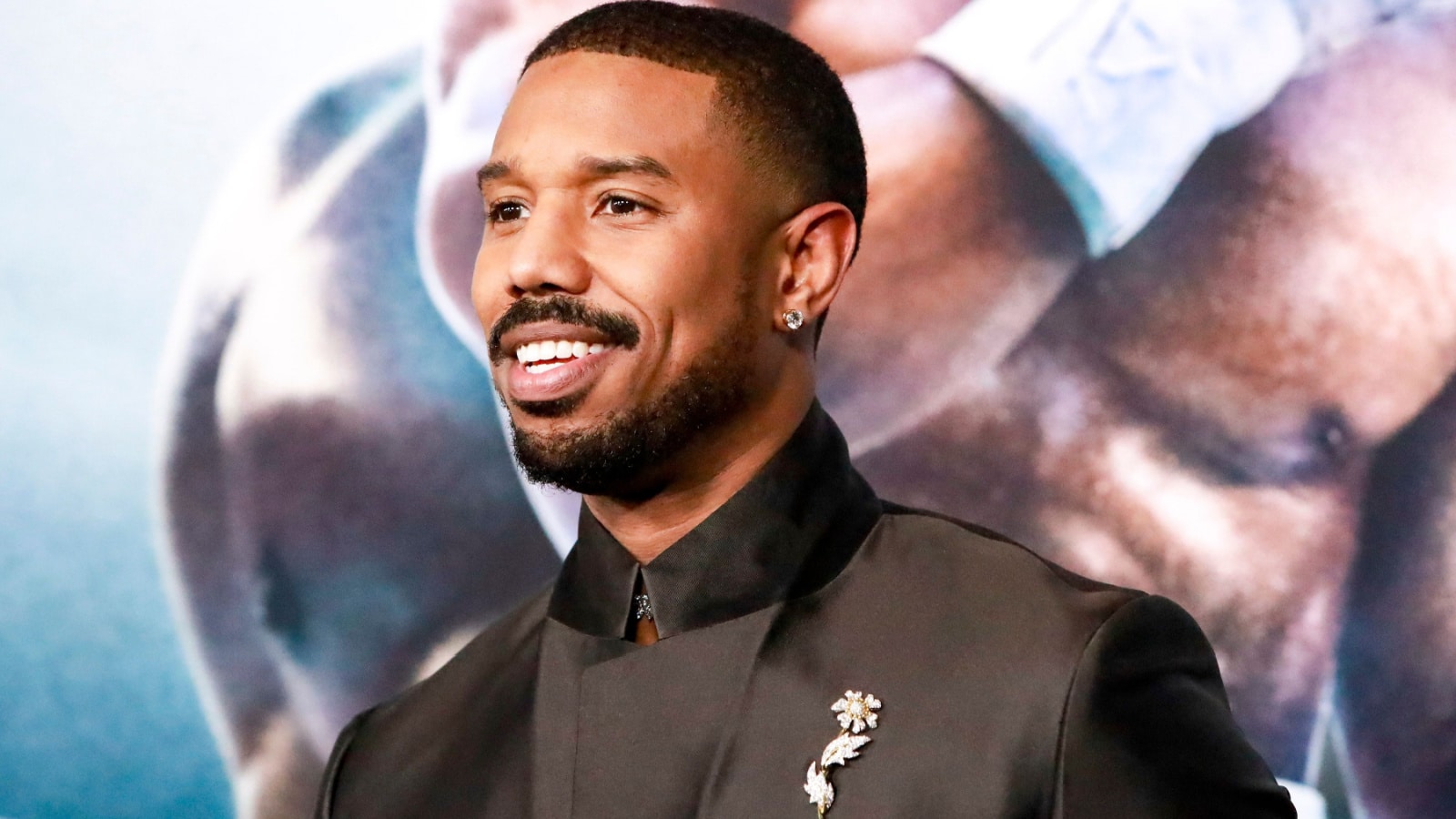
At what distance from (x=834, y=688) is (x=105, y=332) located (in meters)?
1.65

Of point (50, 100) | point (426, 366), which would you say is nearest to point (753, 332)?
point (426, 366)

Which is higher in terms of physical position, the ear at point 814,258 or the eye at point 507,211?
the eye at point 507,211

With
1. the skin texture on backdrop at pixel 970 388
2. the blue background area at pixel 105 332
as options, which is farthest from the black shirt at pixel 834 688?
the blue background area at pixel 105 332

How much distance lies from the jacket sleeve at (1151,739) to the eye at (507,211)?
0.78 meters

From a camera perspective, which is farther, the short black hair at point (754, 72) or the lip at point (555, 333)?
the short black hair at point (754, 72)

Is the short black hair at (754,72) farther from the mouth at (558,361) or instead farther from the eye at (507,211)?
the mouth at (558,361)

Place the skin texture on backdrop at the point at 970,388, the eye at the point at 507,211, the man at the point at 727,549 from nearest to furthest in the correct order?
the man at the point at 727,549, the eye at the point at 507,211, the skin texture on backdrop at the point at 970,388

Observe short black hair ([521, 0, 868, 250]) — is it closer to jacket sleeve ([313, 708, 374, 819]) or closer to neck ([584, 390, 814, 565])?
neck ([584, 390, 814, 565])

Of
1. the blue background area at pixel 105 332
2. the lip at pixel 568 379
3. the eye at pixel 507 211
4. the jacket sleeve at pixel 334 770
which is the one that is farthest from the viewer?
the blue background area at pixel 105 332

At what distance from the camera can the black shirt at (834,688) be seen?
1.67m

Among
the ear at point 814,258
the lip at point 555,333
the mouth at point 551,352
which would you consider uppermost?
the lip at point 555,333

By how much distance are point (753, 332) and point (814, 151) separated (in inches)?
9.7

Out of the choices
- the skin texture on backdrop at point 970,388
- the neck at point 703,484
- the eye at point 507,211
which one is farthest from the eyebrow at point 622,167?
the skin texture on backdrop at point 970,388

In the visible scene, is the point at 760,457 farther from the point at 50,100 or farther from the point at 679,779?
the point at 50,100
